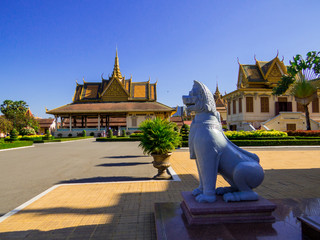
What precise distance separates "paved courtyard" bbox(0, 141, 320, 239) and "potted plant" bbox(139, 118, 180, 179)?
23.6 inches

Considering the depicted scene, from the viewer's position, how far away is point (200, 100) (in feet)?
8.99

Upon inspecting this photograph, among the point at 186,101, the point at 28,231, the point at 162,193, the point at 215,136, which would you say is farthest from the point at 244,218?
the point at 28,231

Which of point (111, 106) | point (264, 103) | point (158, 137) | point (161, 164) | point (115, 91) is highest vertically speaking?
point (115, 91)

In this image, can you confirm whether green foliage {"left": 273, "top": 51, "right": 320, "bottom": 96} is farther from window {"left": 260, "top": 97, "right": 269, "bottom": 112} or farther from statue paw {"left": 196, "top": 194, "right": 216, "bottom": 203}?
statue paw {"left": 196, "top": 194, "right": 216, "bottom": 203}

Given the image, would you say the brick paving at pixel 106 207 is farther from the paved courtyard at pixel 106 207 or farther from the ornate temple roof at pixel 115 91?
the ornate temple roof at pixel 115 91

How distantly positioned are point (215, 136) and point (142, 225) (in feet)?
5.57

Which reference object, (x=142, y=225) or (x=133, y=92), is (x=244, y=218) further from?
(x=133, y=92)

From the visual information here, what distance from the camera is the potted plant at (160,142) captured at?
5.91 metres

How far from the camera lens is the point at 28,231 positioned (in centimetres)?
287

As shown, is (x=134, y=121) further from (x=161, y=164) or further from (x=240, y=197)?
(x=240, y=197)

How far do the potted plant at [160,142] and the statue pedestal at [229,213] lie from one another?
11.1 ft

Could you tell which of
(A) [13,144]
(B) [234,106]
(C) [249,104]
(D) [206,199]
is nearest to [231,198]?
(D) [206,199]

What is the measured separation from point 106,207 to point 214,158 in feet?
7.63

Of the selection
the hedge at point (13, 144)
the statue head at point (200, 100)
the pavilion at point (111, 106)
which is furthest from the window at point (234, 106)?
the statue head at point (200, 100)
